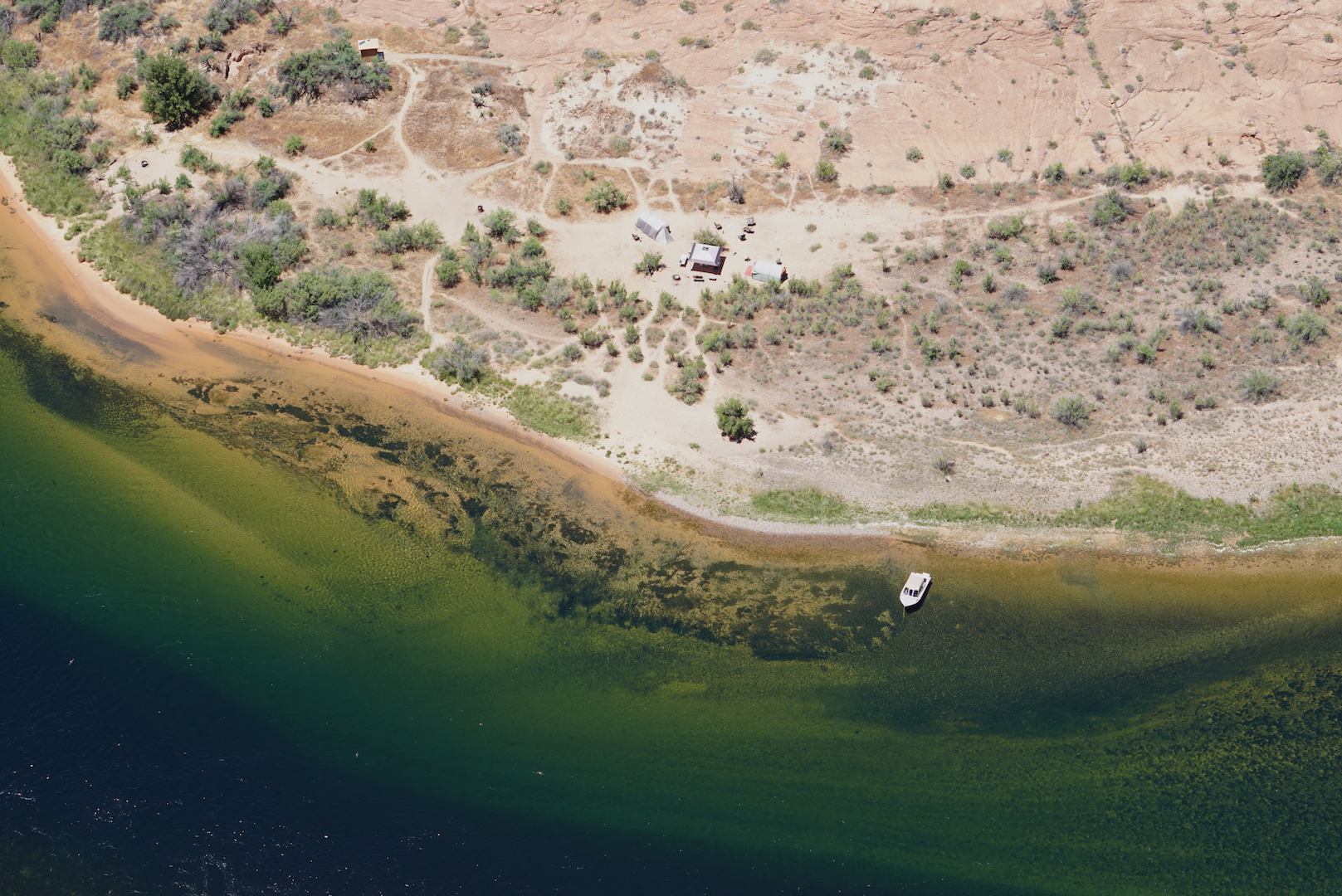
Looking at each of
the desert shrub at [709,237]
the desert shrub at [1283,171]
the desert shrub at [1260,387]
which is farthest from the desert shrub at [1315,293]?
the desert shrub at [709,237]

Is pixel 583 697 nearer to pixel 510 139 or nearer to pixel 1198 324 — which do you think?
pixel 510 139

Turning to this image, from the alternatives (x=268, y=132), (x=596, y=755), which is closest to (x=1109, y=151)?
(x=596, y=755)

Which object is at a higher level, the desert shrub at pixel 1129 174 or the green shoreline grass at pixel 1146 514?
the desert shrub at pixel 1129 174

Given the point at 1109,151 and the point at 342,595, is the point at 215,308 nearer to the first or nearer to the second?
the point at 342,595

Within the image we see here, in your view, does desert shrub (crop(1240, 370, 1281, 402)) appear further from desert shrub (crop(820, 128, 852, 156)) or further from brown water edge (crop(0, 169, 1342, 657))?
desert shrub (crop(820, 128, 852, 156))

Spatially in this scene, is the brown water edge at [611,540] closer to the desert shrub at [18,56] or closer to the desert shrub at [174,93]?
the desert shrub at [174,93]

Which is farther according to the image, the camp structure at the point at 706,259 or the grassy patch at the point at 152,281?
the grassy patch at the point at 152,281
